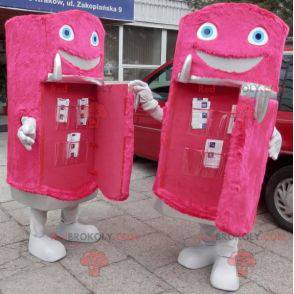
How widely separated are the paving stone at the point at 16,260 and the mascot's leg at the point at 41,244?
0.06 meters

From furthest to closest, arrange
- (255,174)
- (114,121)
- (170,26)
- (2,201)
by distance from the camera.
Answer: (170,26) → (2,201) → (114,121) → (255,174)

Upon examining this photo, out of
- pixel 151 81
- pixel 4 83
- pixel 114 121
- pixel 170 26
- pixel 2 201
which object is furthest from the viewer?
pixel 170 26

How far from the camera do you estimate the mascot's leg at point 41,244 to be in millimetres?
3223

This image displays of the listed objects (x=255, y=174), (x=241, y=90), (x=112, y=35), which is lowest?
(x=255, y=174)

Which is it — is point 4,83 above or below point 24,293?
above

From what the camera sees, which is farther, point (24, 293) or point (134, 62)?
point (134, 62)

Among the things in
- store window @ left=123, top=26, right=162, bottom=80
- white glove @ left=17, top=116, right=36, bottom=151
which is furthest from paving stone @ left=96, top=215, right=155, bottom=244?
store window @ left=123, top=26, right=162, bottom=80

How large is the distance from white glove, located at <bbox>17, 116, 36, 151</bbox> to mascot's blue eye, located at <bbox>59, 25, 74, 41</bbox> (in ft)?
1.98

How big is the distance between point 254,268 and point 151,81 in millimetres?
3100

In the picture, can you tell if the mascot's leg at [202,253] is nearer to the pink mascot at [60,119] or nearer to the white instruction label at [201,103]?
the pink mascot at [60,119]

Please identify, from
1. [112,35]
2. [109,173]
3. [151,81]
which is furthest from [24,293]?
[112,35]

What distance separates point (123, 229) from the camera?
12.8 feet

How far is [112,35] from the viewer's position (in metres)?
10.5

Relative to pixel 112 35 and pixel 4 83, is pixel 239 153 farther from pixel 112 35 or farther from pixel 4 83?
pixel 112 35
